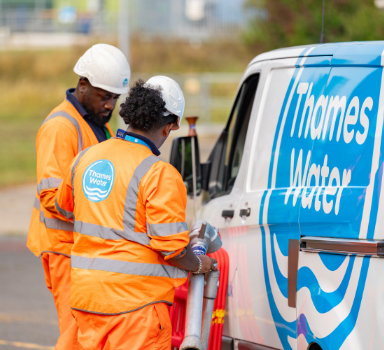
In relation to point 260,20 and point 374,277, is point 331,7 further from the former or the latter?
point 374,277

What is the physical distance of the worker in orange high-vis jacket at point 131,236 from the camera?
2738 millimetres

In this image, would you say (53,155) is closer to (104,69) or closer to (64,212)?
(64,212)

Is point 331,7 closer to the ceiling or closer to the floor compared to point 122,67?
closer to the ceiling

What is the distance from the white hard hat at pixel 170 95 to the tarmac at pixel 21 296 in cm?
299

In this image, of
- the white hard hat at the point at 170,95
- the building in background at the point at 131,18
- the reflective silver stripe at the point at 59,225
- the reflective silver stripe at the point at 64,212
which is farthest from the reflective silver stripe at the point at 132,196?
the building in background at the point at 131,18

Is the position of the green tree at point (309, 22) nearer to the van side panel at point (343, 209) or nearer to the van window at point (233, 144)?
the van window at point (233, 144)

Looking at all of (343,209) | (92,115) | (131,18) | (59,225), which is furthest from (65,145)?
(131,18)

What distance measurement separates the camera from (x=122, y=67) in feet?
12.6

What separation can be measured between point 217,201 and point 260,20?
11.0 meters

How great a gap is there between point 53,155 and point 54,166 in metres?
0.07

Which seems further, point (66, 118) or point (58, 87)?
point (58, 87)


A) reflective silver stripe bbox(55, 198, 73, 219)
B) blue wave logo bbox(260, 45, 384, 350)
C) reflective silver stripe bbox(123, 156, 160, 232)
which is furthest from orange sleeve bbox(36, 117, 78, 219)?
blue wave logo bbox(260, 45, 384, 350)

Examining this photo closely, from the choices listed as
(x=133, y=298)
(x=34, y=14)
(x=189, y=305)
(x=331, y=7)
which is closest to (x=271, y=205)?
(x=189, y=305)

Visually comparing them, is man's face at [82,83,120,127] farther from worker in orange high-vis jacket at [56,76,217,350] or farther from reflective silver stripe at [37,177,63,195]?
worker in orange high-vis jacket at [56,76,217,350]
